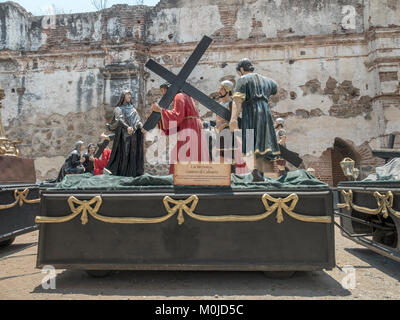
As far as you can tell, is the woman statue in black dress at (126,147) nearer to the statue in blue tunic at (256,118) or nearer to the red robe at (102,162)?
the red robe at (102,162)

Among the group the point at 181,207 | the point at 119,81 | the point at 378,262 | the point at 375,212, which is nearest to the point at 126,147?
the point at 181,207

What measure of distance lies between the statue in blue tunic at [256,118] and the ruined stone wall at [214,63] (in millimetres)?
7257

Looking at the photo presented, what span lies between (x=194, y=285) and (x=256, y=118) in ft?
7.11

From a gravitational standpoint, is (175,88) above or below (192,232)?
above

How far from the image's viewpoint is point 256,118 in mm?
4141

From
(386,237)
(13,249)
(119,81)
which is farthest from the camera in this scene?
(119,81)

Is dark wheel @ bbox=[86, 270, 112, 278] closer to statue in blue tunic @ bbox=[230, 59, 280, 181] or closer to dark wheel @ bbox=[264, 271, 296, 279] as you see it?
dark wheel @ bbox=[264, 271, 296, 279]

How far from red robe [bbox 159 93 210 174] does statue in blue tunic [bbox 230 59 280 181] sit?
0.66 m

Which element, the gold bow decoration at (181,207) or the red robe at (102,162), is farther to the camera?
the red robe at (102,162)

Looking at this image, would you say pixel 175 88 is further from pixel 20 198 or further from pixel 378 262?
pixel 378 262

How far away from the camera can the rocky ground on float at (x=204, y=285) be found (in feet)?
10.3

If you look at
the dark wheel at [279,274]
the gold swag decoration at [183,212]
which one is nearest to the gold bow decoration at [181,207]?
the gold swag decoration at [183,212]

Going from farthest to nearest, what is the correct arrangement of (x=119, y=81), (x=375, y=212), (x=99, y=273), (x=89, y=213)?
(x=119, y=81)
(x=375, y=212)
(x=99, y=273)
(x=89, y=213)

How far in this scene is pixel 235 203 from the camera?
340 centimetres
